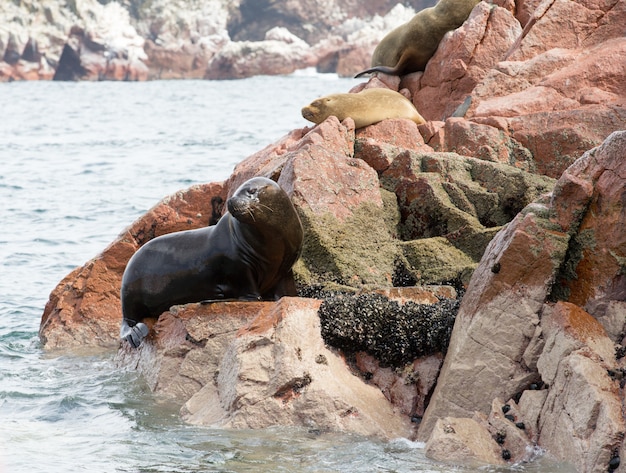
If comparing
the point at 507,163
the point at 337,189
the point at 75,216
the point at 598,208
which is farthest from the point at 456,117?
the point at 75,216

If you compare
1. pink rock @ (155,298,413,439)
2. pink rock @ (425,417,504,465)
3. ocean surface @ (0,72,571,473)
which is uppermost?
pink rock @ (425,417,504,465)

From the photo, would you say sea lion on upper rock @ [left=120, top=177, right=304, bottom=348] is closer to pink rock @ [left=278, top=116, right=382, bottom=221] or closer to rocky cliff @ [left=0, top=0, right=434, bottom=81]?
pink rock @ [left=278, top=116, right=382, bottom=221]

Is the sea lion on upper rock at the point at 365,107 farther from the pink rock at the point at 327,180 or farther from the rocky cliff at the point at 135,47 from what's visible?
the rocky cliff at the point at 135,47

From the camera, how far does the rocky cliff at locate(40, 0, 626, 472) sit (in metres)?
5.41

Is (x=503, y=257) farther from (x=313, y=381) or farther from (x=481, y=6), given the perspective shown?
(x=481, y=6)

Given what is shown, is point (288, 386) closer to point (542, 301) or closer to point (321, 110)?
point (542, 301)

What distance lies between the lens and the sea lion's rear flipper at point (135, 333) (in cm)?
736

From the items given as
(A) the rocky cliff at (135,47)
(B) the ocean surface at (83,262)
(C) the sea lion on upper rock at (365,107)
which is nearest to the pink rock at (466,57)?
(C) the sea lion on upper rock at (365,107)

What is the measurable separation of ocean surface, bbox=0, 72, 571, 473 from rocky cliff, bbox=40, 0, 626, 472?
0.26m

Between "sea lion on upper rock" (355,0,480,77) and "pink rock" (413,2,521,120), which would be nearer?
"pink rock" (413,2,521,120)

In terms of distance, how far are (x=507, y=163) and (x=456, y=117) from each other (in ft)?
3.56

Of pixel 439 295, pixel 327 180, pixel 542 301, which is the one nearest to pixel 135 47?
pixel 327 180

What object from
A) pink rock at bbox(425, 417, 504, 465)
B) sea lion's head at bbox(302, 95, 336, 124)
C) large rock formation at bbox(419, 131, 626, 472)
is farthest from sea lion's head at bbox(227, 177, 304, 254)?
sea lion's head at bbox(302, 95, 336, 124)

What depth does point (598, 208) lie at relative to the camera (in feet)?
19.2
